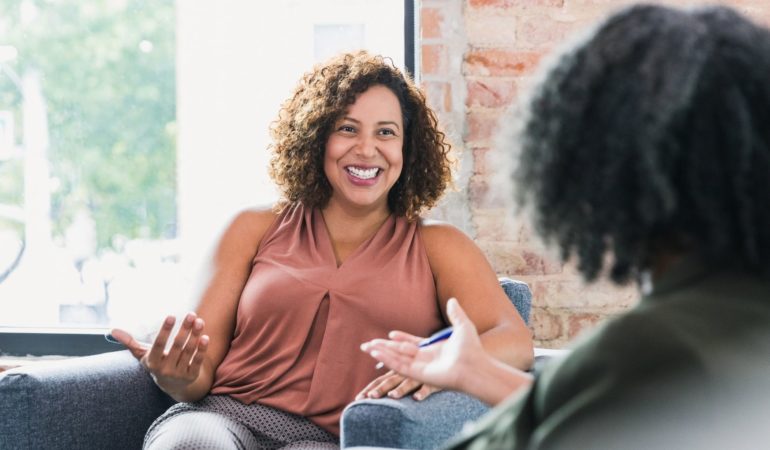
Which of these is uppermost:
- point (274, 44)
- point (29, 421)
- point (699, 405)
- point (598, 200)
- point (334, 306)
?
point (274, 44)

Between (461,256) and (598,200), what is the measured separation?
4.36 ft

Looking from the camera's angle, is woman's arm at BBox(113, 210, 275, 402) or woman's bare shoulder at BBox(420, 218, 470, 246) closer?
woman's arm at BBox(113, 210, 275, 402)

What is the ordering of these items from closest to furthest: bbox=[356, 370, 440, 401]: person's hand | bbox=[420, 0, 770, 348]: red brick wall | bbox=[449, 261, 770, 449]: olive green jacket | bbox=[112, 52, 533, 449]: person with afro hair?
bbox=[449, 261, 770, 449]: olive green jacket < bbox=[356, 370, 440, 401]: person's hand < bbox=[112, 52, 533, 449]: person with afro hair < bbox=[420, 0, 770, 348]: red brick wall

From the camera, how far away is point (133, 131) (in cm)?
280

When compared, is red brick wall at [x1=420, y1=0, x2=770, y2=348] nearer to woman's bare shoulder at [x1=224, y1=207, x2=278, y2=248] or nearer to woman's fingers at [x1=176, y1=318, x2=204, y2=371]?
woman's bare shoulder at [x1=224, y1=207, x2=278, y2=248]

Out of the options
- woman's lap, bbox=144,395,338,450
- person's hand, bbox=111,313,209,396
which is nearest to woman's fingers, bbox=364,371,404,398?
woman's lap, bbox=144,395,338,450

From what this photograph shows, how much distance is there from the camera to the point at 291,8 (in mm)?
2768

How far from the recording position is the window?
2.77 meters

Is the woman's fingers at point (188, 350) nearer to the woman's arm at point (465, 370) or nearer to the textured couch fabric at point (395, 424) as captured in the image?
the textured couch fabric at point (395, 424)

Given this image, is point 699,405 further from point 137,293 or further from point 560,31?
point 137,293

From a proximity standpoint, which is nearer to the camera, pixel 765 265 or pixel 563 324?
pixel 765 265

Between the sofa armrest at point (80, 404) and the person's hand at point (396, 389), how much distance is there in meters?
0.54

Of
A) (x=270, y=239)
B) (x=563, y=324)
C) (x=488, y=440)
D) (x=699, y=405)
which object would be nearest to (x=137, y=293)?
(x=270, y=239)

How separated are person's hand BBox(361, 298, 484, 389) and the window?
1.60 m
